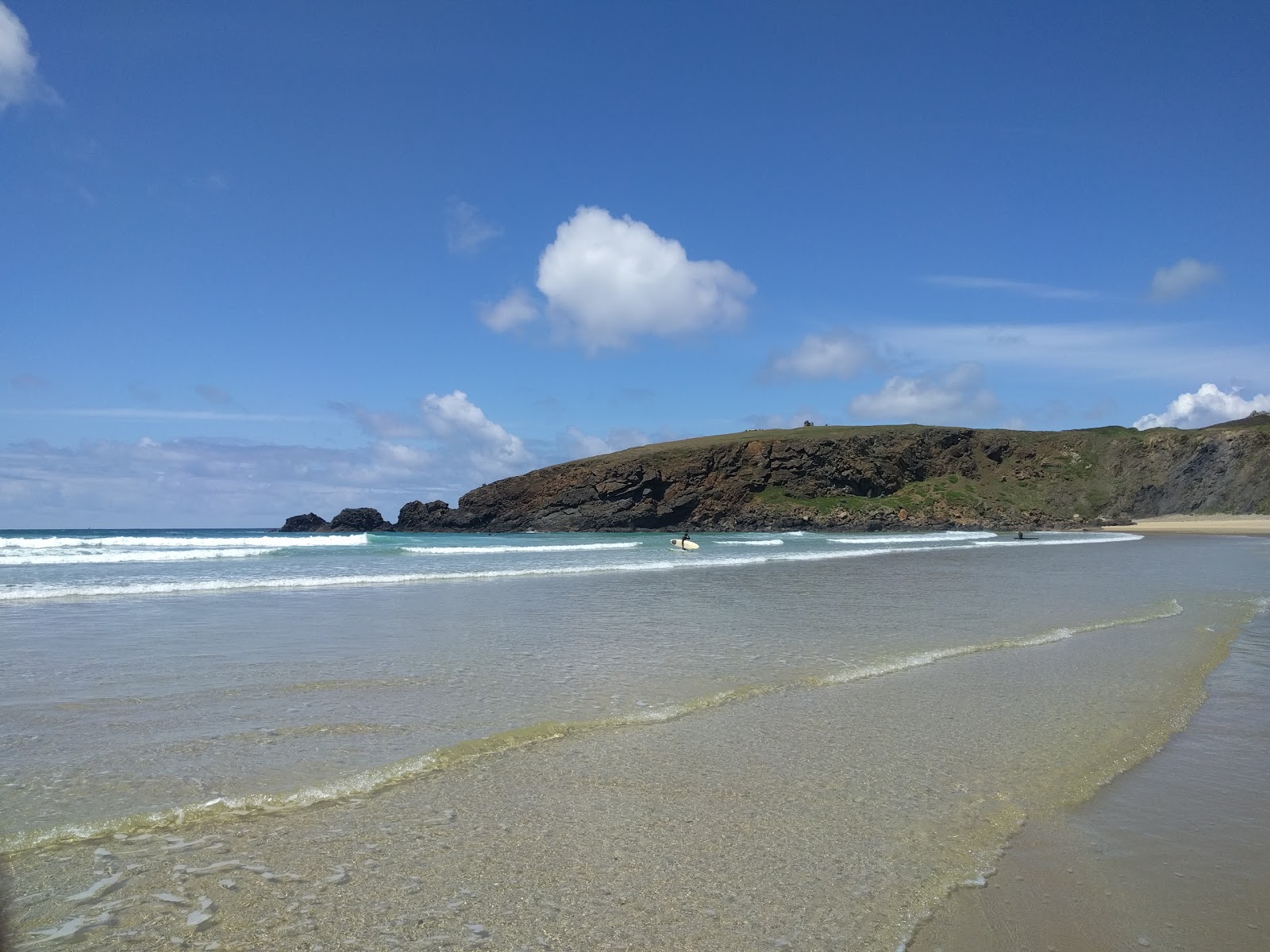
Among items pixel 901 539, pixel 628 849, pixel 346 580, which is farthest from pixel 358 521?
pixel 628 849

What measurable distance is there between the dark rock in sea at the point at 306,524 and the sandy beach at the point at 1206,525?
102m

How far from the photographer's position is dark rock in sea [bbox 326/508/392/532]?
117312 mm

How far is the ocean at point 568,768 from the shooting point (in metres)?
3.89

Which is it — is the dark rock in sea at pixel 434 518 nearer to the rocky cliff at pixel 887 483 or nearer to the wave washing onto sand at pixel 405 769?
the rocky cliff at pixel 887 483

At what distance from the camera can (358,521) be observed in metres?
118

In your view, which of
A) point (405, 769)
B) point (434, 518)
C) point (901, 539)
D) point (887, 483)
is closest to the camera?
point (405, 769)

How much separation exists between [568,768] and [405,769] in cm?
116

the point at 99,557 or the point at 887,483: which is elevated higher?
the point at 887,483

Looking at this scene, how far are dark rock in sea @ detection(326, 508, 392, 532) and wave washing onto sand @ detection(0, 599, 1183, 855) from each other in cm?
11344

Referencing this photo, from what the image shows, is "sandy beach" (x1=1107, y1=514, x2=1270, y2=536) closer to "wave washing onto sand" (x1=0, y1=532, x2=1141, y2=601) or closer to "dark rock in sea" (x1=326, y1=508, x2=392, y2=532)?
"wave washing onto sand" (x1=0, y1=532, x2=1141, y2=601)

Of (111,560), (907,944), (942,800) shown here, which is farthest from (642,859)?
(111,560)

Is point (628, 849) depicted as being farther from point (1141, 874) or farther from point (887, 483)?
point (887, 483)

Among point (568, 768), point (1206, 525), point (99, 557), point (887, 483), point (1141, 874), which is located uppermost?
point (887, 483)

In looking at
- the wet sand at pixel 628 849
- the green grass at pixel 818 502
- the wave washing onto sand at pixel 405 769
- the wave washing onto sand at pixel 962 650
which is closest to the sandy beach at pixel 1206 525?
the green grass at pixel 818 502
